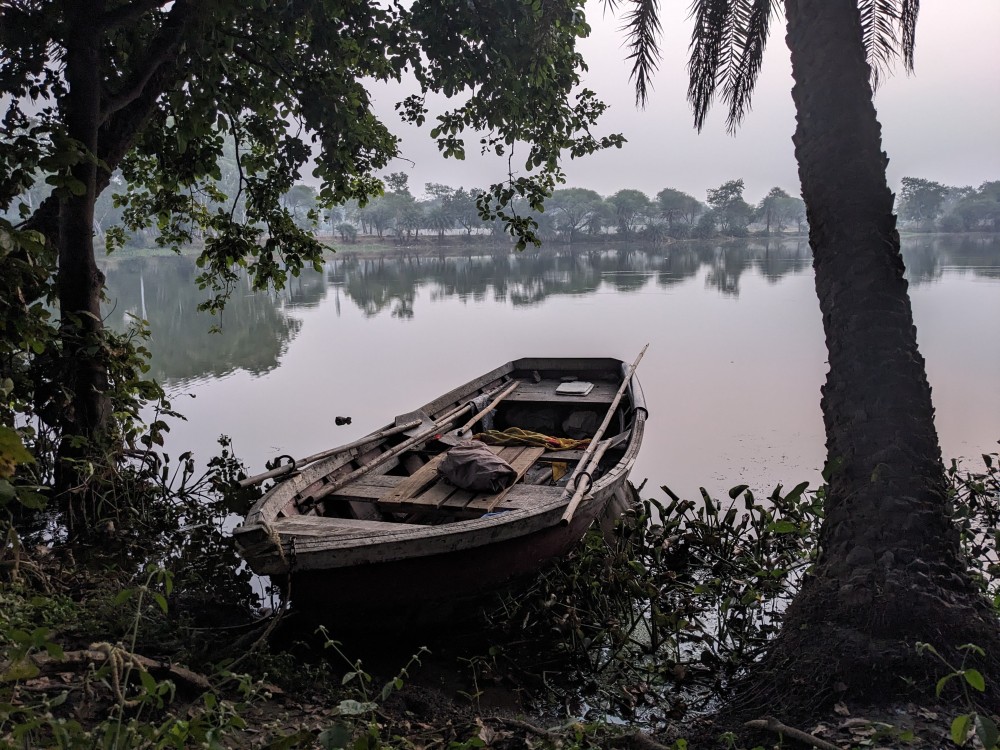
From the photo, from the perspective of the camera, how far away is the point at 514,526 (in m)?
4.14

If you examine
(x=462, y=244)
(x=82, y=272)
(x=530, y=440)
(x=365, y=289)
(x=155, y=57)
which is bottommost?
(x=530, y=440)

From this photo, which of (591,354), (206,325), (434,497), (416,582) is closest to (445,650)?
(416,582)

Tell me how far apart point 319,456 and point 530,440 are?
2.11 m

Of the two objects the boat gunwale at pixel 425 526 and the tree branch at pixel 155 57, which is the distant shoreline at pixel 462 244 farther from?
the tree branch at pixel 155 57

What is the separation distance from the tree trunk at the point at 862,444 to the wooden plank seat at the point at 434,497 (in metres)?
2.07

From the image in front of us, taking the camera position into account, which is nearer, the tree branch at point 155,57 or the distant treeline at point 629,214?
the tree branch at point 155,57

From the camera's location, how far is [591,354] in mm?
14898

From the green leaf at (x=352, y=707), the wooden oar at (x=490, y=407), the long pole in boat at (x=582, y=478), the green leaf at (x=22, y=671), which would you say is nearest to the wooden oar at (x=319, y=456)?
the wooden oar at (x=490, y=407)

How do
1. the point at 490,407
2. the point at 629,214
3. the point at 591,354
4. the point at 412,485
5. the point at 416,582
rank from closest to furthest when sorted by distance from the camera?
the point at 416,582
the point at 412,485
the point at 490,407
the point at 591,354
the point at 629,214

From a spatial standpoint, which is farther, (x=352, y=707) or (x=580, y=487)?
(x=580, y=487)

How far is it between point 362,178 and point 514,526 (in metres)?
4.79

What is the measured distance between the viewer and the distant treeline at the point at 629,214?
230ft

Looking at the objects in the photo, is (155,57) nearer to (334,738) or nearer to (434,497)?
(434,497)

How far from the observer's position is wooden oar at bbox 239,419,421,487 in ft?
15.3
